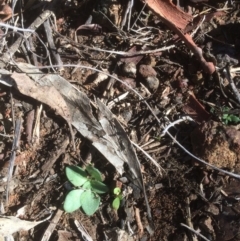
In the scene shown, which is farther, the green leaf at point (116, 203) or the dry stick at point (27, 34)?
the dry stick at point (27, 34)

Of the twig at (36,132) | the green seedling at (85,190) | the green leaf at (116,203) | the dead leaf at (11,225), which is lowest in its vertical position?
the dead leaf at (11,225)

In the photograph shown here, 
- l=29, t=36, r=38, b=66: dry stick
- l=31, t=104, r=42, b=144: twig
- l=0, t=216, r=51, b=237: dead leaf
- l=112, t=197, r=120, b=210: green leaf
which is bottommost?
l=0, t=216, r=51, b=237: dead leaf

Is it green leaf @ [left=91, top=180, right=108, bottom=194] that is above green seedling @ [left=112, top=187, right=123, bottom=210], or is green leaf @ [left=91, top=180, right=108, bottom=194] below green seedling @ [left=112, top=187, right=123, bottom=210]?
above

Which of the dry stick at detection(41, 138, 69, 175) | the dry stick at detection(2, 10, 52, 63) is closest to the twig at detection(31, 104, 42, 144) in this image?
the dry stick at detection(41, 138, 69, 175)

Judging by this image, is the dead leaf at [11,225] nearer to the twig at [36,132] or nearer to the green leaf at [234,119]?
the twig at [36,132]

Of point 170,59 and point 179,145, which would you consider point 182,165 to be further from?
point 170,59

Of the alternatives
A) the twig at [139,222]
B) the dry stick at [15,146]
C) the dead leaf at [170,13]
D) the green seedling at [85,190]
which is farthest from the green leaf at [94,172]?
the dead leaf at [170,13]

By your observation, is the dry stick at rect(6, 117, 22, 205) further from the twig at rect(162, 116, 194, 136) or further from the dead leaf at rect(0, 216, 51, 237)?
the twig at rect(162, 116, 194, 136)

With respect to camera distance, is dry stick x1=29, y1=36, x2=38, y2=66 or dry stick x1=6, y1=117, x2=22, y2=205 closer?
dry stick x1=6, y1=117, x2=22, y2=205
